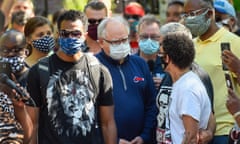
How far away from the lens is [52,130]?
19.1 feet

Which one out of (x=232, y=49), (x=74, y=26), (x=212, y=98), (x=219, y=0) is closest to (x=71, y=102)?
(x=74, y=26)

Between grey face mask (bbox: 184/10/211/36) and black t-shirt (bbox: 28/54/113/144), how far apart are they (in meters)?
1.45

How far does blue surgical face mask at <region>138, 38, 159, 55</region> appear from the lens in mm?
7656

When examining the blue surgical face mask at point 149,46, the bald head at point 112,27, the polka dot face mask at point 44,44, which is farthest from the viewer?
the blue surgical face mask at point 149,46

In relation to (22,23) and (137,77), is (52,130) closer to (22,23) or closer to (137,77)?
(137,77)

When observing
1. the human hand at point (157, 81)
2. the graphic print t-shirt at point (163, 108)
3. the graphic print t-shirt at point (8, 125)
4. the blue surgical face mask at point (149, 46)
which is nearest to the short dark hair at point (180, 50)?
the graphic print t-shirt at point (163, 108)

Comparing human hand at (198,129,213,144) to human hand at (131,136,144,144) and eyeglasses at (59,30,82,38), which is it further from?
eyeglasses at (59,30,82,38)

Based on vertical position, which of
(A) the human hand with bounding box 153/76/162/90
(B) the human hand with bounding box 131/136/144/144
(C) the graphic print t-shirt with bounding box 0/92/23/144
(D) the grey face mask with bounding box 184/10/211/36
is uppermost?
(D) the grey face mask with bounding box 184/10/211/36

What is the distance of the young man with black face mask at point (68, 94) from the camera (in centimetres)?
580

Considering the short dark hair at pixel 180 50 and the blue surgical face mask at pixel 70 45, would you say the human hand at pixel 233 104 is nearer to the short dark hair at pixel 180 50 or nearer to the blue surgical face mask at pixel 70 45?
the short dark hair at pixel 180 50

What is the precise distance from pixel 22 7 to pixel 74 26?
12.9 ft

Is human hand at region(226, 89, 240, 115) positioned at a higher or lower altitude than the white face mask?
lower

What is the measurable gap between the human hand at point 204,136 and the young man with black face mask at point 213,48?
20.9 inches

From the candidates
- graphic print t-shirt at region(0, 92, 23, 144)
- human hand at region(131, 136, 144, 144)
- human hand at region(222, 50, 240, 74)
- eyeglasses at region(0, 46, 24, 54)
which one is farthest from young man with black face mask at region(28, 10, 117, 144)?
human hand at region(222, 50, 240, 74)
